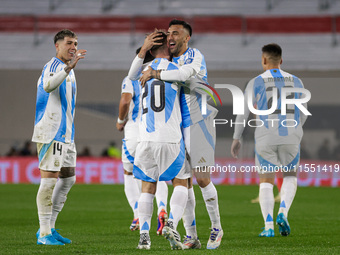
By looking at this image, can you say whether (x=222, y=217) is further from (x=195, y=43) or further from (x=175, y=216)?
(x=195, y=43)

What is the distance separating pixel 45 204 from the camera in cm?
661

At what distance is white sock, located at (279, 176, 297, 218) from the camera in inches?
292

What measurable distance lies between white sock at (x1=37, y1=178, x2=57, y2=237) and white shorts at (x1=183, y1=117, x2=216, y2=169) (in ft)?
4.91

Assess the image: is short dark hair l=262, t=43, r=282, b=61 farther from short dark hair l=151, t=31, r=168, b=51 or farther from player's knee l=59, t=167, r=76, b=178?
player's knee l=59, t=167, r=76, b=178

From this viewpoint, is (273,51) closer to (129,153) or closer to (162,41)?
(162,41)

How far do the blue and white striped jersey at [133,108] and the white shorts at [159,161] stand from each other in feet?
9.06

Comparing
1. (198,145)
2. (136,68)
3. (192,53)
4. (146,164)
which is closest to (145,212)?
(146,164)

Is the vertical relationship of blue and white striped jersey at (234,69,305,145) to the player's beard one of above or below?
below

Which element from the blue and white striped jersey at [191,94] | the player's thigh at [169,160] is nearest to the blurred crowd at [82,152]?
the blue and white striped jersey at [191,94]

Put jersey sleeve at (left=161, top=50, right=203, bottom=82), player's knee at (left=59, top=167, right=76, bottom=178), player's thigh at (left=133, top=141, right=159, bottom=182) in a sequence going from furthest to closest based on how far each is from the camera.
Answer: player's knee at (left=59, top=167, right=76, bottom=178), player's thigh at (left=133, top=141, right=159, bottom=182), jersey sleeve at (left=161, top=50, right=203, bottom=82)

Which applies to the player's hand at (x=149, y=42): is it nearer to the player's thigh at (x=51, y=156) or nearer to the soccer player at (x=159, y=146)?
the soccer player at (x=159, y=146)

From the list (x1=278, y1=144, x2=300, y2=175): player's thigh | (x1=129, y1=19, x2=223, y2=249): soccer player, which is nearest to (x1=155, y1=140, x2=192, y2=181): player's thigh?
(x1=129, y1=19, x2=223, y2=249): soccer player

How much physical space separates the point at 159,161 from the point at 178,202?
0.44m

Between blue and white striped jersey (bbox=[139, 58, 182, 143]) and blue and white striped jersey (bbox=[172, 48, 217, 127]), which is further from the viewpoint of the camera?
blue and white striped jersey (bbox=[172, 48, 217, 127])
